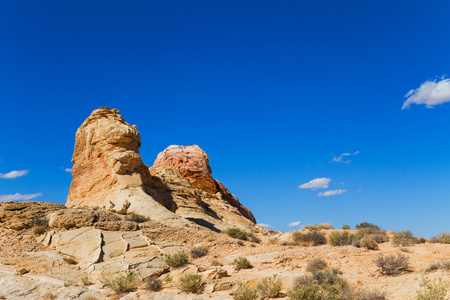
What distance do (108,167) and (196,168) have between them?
1991cm

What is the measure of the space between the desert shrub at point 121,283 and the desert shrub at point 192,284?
175 centimetres

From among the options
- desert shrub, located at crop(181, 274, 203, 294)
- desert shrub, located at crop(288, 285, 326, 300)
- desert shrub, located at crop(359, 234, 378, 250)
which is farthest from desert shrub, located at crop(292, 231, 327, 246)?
desert shrub, located at crop(181, 274, 203, 294)

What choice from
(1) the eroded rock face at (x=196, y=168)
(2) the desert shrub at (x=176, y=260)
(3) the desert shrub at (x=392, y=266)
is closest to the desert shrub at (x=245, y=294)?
(2) the desert shrub at (x=176, y=260)

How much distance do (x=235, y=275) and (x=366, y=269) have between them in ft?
16.1

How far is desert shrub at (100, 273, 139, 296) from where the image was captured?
412 inches

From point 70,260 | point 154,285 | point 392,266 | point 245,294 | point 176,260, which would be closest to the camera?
point 245,294

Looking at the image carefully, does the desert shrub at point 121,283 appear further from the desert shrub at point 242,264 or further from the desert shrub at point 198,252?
the desert shrub at point 242,264

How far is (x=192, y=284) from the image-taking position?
1043 centimetres

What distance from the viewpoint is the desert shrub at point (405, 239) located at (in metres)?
16.2

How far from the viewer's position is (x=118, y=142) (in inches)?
1009

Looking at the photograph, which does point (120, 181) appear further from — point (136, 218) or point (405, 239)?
point (405, 239)

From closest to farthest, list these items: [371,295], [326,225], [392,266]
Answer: [371,295]
[392,266]
[326,225]

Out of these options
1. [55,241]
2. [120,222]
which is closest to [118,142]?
[120,222]

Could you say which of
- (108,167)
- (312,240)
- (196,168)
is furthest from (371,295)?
(196,168)
